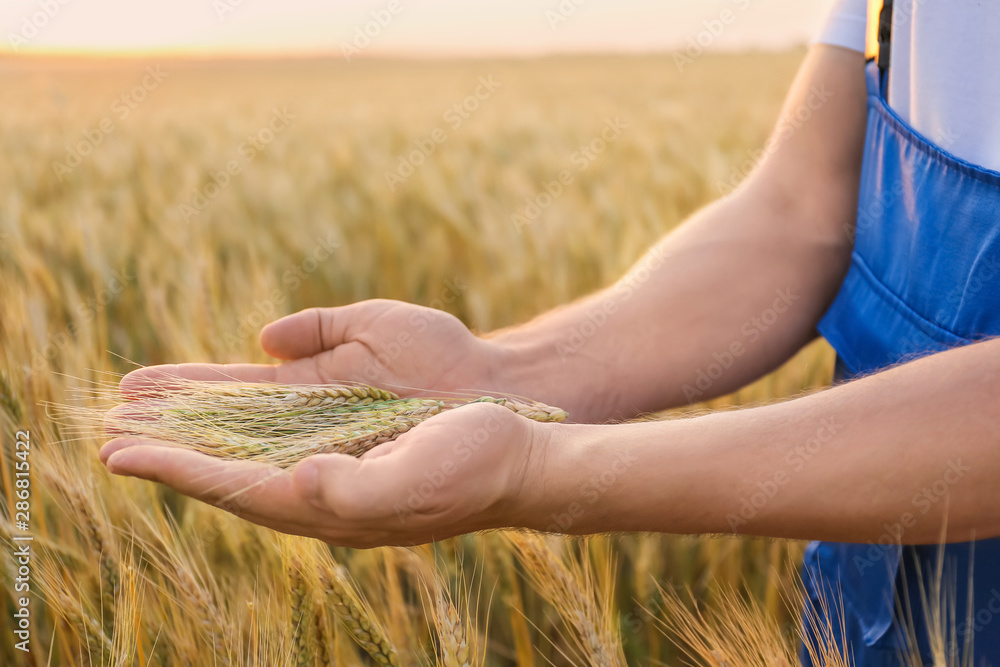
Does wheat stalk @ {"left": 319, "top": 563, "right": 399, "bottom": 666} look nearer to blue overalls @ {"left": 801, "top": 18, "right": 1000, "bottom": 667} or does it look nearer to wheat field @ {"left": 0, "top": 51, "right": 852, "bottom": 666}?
wheat field @ {"left": 0, "top": 51, "right": 852, "bottom": 666}

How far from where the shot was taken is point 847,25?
1.09 metres

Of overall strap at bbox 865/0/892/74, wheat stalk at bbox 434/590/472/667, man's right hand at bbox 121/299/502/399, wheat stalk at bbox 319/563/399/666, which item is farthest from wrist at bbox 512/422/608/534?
overall strap at bbox 865/0/892/74

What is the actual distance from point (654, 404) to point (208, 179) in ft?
10.0

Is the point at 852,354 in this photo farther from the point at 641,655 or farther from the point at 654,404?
the point at 641,655

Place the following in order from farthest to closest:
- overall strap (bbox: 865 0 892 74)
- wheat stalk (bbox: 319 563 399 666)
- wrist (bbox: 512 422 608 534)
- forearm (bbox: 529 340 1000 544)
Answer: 1. overall strap (bbox: 865 0 892 74)
2. wheat stalk (bbox: 319 563 399 666)
3. wrist (bbox: 512 422 608 534)
4. forearm (bbox: 529 340 1000 544)

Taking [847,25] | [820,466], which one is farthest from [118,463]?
[847,25]

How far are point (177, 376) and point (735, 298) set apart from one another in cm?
84

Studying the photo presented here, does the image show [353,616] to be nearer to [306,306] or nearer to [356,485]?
[356,485]

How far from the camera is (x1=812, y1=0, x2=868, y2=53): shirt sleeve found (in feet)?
3.51

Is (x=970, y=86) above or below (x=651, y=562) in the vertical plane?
above

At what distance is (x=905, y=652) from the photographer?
3.14 ft

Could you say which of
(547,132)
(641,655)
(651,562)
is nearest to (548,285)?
(651,562)

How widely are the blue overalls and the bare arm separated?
7cm

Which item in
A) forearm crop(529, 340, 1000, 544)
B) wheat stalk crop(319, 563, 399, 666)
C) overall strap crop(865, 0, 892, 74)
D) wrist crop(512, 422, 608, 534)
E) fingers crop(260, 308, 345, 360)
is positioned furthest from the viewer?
fingers crop(260, 308, 345, 360)
